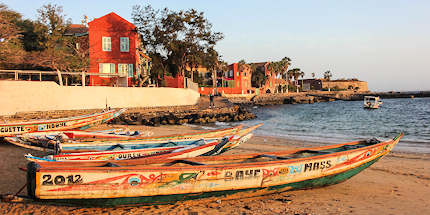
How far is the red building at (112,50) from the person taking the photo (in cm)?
3086

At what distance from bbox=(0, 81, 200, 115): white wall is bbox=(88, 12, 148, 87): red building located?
374 cm

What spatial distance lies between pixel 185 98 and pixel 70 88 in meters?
14.8

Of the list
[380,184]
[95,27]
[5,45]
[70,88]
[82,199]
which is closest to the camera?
[82,199]

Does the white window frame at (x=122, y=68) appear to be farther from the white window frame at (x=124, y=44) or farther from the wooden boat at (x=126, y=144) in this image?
the wooden boat at (x=126, y=144)

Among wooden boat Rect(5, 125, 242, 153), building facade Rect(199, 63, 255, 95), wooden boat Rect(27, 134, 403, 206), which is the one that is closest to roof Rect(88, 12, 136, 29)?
wooden boat Rect(5, 125, 242, 153)

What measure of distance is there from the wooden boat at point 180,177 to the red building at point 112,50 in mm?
25694

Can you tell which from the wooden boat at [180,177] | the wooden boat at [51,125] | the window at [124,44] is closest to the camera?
the wooden boat at [180,177]

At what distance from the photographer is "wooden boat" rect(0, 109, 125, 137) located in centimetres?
1310

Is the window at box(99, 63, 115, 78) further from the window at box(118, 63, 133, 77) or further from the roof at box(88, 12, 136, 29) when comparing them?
the roof at box(88, 12, 136, 29)

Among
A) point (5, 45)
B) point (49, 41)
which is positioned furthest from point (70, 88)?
point (49, 41)

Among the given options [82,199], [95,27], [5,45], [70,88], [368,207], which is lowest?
[368,207]

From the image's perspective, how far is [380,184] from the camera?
8555mm

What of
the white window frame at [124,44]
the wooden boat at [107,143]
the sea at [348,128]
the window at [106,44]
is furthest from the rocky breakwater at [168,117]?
the wooden boat at [107,143]

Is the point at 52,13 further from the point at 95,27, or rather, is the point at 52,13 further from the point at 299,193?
the point at 299,193
